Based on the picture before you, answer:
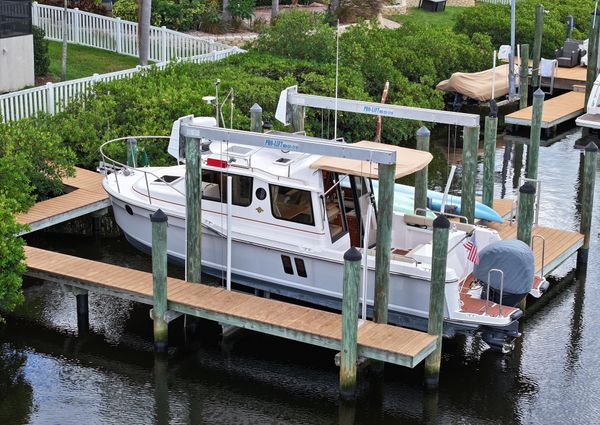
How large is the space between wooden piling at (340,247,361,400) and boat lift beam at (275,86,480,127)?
4788 millimetres

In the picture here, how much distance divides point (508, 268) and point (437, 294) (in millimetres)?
1905

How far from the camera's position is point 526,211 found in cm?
1966

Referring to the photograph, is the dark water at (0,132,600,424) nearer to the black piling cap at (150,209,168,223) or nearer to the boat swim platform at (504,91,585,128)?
the black piling cap at (150,209,168,223)

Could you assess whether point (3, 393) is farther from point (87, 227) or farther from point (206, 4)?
point (206, 4)

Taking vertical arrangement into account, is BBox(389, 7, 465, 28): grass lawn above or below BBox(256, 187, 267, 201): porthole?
above

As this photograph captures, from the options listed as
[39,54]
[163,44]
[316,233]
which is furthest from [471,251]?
[163,44]

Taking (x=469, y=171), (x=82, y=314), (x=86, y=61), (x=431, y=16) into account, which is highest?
(x=431, y=16)

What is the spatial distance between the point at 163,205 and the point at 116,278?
234cm

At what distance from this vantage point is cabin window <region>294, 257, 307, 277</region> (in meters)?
19.7

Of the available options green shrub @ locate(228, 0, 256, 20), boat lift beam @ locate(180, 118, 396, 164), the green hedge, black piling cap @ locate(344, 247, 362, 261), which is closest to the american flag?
boat lift beam @ locate(180, 118, 396, 164)

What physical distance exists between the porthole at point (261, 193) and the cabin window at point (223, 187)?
0.56 ft

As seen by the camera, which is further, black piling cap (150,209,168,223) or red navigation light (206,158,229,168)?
red navigation light (206,158,229,168)

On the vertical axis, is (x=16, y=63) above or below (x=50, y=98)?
above

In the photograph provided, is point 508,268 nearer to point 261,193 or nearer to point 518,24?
point 261,193
